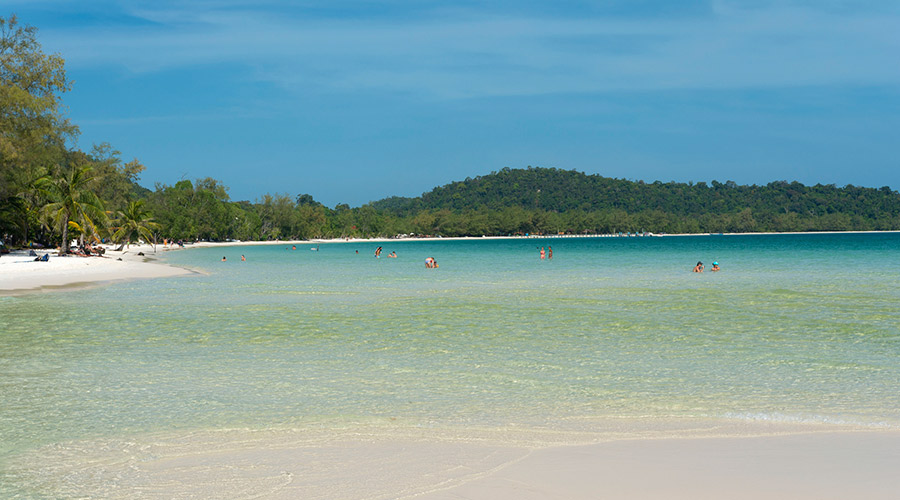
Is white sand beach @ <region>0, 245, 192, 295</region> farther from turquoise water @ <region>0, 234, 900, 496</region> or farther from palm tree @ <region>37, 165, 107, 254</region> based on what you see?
turquoise water @ <region>0, 234, 900, 496</region>

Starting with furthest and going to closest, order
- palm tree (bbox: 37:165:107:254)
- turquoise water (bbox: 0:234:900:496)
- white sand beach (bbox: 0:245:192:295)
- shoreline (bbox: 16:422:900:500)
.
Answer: palm tree (bbox: 37:165:107:254), white sand beach (bbox: 0:245:192:295), turquoise water (bbox: 0:234:900:496), shoreline (bbox: 16:422:900:500)

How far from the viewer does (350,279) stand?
1722 inches

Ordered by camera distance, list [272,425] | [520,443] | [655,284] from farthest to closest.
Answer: [655,284] → [272,425] → [520,443]

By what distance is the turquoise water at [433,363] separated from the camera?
1000cm

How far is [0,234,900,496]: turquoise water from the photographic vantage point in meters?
10.0

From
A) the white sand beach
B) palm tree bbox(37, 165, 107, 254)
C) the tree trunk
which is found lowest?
the white sand beach

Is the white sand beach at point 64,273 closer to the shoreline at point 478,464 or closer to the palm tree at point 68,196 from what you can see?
the palm tree at point 68,196

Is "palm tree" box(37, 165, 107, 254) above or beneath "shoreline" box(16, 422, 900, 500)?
above

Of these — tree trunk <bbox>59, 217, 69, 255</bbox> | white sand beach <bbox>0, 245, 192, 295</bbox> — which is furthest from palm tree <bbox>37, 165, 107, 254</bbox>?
white sand beach <bbox>0, 245, 192, 295</bbox>

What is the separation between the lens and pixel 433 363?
1426cm

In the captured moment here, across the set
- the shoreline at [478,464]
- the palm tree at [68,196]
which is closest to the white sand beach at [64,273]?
the palm tree at [68,196]

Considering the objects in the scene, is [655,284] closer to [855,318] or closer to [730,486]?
[855,318]

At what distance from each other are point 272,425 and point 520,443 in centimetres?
334

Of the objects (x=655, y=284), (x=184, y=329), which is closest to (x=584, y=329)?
(x=184, y=329)
